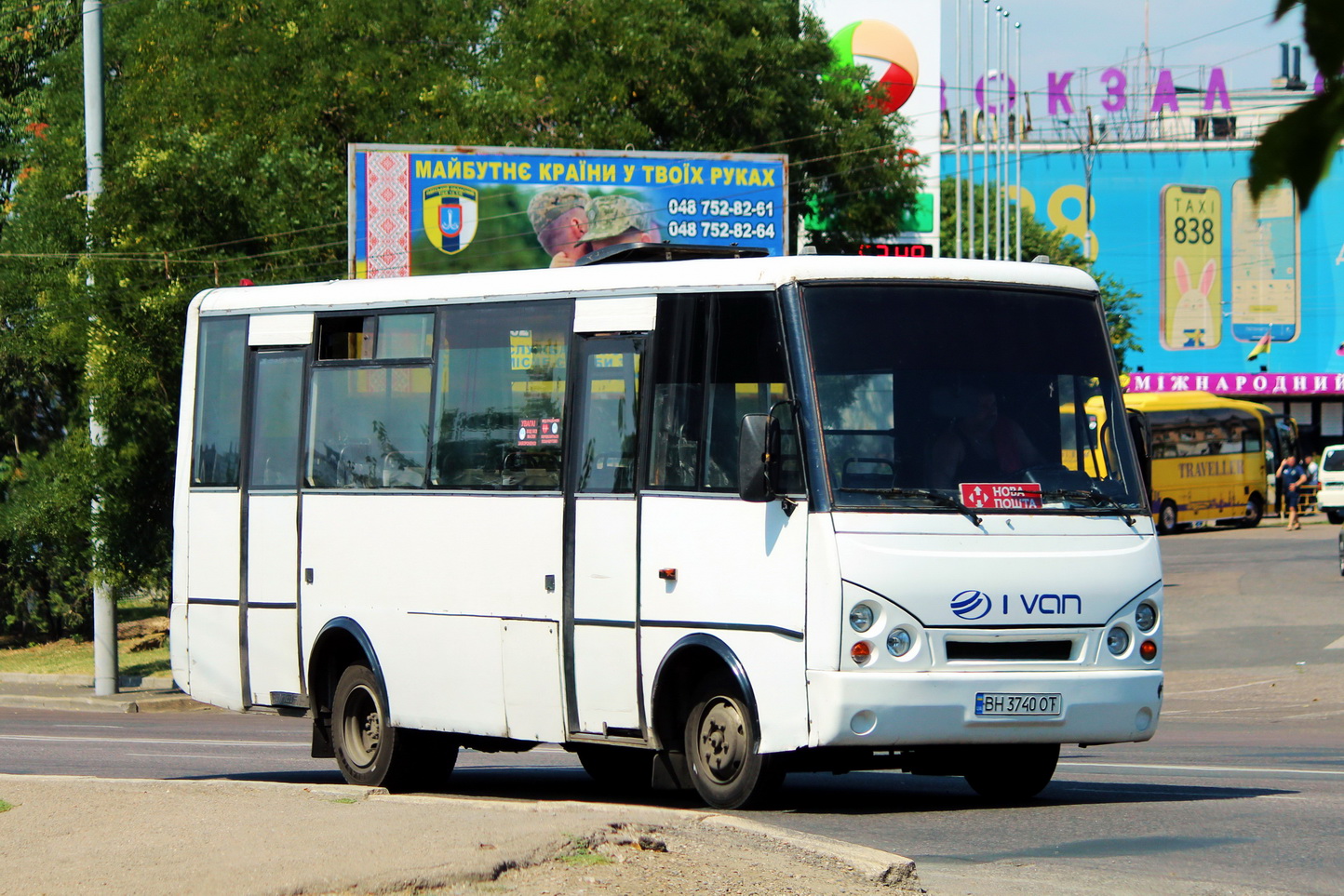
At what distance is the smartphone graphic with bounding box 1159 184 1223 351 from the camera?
79.6 metres

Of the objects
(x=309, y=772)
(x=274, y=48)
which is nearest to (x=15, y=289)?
(x=274, y=48)

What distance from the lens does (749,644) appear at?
8.92 m

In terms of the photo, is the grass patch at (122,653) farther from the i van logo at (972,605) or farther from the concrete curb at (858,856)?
the concrete curb at (858,856)

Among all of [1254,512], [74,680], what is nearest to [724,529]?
[74,680]

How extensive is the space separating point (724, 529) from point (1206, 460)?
41947 mm

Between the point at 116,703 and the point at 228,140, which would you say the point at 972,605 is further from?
the point at 228,140

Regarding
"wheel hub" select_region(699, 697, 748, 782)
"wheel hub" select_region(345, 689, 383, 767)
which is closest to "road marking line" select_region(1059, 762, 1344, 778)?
"wheel hub" select_region(699, 697, 748, 782)

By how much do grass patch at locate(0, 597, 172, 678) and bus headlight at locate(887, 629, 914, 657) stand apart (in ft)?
71.4

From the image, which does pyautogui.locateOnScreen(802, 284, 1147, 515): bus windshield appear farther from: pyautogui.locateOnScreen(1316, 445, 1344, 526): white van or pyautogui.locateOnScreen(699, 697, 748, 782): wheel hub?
pyautogui.locateOnScreen(1316, 445, 1344, 526): white van

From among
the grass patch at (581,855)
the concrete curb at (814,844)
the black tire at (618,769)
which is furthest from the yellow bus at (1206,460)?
the grass patch at (581,855)

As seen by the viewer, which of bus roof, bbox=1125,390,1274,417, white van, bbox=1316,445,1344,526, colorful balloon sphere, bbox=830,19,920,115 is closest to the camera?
white van, bbox=1316,445,1344,526

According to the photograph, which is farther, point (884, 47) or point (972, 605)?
point (884, 47)

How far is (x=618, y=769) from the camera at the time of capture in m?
11.2

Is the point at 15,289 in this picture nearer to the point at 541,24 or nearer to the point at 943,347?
the point at 541,24
